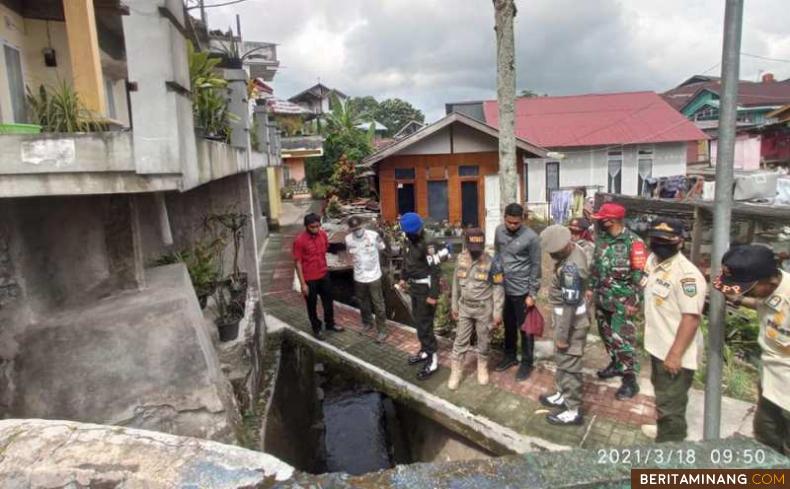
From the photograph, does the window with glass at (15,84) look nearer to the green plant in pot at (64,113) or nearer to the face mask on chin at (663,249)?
the green plant in pot at (64,113)

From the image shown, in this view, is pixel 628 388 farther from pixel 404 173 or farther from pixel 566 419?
pixel 404 173

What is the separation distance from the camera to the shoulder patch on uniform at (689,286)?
10.5ft

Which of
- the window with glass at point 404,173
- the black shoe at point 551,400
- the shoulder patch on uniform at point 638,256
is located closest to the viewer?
the shoulder patch on uniform at point 638,256

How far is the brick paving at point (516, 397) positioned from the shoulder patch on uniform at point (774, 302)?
1.73 m

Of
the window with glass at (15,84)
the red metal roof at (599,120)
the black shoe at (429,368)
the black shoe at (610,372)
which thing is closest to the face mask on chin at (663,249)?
the black shoe at (610,372)

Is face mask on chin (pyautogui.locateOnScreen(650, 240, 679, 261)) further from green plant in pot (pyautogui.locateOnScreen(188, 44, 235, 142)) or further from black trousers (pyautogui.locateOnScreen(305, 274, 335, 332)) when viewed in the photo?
green plant in pot (pyautogui.locateOnScreen(188, 44, 235, 142))

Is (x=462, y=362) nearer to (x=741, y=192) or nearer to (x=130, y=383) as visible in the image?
(x=130, y=383)

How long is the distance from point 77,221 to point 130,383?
1.36 metres

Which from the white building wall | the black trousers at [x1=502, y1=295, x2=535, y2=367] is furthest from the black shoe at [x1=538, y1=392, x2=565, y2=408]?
the white building wall

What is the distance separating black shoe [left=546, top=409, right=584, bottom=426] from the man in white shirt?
9.30 ft

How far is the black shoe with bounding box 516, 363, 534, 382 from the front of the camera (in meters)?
5.03

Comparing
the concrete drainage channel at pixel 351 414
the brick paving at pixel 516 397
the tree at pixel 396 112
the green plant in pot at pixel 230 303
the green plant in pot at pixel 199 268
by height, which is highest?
the tree at pixel 396 112

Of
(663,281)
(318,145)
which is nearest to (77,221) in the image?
(663,281)

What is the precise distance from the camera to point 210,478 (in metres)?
1.61
